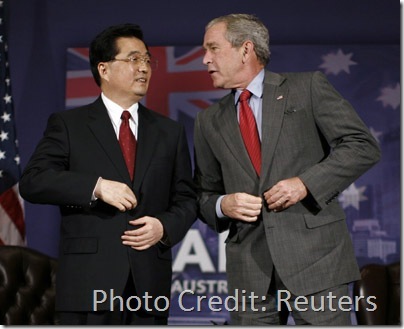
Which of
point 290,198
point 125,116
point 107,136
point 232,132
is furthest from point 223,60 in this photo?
point 290,198

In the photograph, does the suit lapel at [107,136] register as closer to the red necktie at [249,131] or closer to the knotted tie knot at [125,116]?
the knotted tie knot at [125,116]

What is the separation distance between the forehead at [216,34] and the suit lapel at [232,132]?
215 mm

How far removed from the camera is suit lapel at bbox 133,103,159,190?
2354mm

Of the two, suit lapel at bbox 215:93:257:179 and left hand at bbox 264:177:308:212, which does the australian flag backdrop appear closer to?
suit lapel at bbox 215:93:257:179

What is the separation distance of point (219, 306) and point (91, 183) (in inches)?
72.7

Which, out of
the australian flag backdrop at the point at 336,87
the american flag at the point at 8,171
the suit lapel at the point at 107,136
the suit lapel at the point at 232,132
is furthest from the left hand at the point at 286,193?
the american flag at the point at 8,171

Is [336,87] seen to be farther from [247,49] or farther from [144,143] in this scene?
[144,143]

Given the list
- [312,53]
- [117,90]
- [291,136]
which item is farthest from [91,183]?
[312,53]

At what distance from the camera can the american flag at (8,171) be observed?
12.3ft

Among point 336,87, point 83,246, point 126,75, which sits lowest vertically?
point 83,246

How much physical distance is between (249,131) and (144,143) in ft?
1.26

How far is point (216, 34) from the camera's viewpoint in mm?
2523

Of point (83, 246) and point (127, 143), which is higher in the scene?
point (127, 143)

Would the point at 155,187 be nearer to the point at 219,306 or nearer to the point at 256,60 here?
the point at 256,60
